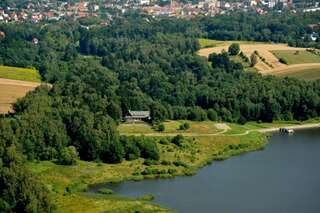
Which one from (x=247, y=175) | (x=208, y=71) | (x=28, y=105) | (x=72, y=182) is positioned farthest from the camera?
(x=208, y=71)

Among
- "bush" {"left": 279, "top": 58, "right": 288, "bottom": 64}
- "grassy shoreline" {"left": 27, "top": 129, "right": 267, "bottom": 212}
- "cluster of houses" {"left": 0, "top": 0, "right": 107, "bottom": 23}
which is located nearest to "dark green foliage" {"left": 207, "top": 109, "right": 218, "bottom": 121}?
"grassy shoreline" {"left": 27, "top": 129, "right": 267, "bottom": 212}

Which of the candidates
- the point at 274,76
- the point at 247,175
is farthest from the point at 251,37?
the point at 247,175

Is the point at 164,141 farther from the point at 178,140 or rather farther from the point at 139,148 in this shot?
the point at 139,148

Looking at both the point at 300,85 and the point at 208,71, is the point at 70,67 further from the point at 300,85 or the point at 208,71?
the point at 300,85

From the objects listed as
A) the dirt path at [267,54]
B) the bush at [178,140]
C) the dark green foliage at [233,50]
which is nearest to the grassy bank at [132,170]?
the bush at [178,140]

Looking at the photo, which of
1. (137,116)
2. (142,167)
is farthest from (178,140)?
(137,116)

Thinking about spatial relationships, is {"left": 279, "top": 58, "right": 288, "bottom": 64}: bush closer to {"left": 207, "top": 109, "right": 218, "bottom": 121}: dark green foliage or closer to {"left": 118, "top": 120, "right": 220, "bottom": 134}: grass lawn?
{"left": 207, "top": 109, "right": 218, "bottom": 121}: dark green foliage
